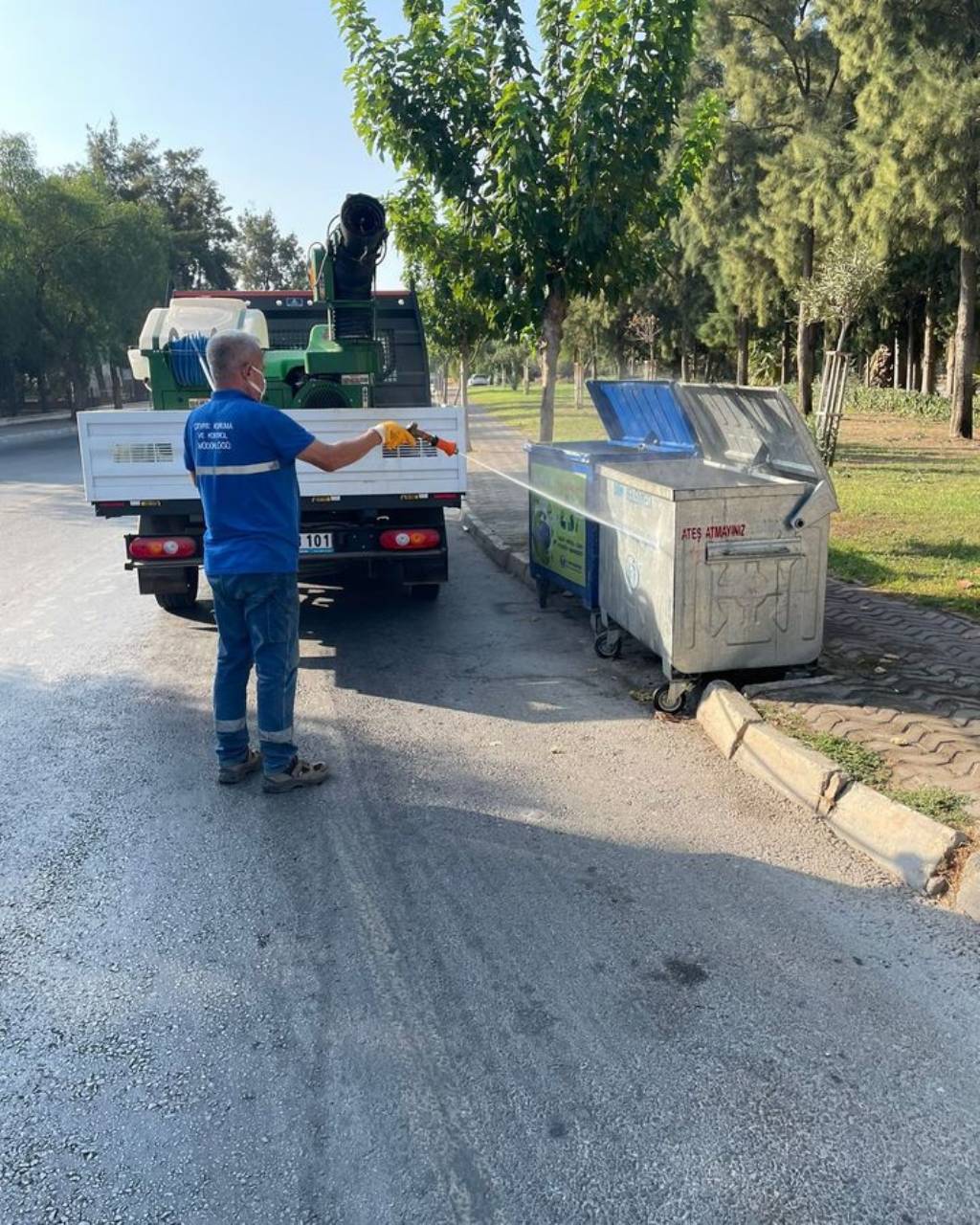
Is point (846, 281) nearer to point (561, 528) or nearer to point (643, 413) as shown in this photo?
point (643, 413)

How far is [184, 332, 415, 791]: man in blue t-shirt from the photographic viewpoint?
4504 millimetres

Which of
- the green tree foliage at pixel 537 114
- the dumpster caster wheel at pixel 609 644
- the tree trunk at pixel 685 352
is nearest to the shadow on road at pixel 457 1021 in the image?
the dumpster caster wheel at pixel 609 644

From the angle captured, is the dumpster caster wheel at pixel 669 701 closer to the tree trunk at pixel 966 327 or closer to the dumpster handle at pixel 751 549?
the dumpster handle at pixel 751 549

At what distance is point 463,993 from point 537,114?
8093 mm

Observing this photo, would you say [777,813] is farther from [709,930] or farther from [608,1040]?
[608,1040]

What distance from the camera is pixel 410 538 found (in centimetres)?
708

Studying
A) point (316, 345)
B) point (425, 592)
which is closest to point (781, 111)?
point (316, 345)

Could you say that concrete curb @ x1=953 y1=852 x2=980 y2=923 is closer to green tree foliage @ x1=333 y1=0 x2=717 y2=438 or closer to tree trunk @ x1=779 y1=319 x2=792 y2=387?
green tree foliage @ x1=333 y1=0 x2=717 y2=438

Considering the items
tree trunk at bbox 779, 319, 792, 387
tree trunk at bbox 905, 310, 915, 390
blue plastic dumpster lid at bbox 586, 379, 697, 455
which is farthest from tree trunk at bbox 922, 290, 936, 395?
blue plastic dumpster lid at bbox 586, 379, 697, 455

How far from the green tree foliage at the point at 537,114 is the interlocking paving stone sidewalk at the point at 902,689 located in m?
4.00

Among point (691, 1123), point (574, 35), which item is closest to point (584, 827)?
point (691, 1123)

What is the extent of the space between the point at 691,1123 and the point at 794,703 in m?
3.12

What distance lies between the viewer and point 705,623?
5.50 meters

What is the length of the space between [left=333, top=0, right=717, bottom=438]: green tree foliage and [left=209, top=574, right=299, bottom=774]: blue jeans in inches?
212
